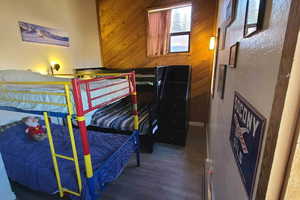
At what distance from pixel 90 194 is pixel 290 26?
166cm

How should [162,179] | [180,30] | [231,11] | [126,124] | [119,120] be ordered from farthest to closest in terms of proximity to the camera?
1. [180,30]
2. [119,120]
3. [126,124]
4. [162,179]
5. [231,11]

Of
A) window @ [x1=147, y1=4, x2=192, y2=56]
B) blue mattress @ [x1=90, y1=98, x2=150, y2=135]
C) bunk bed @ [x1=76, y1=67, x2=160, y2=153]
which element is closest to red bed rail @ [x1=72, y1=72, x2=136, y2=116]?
bunk bed @ [x1=76, y1=67, x2=160, y2=153]

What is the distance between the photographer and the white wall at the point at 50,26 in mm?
2070

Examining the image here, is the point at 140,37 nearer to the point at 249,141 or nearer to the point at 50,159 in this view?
the point at 50,159

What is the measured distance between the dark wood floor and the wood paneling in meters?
1.42

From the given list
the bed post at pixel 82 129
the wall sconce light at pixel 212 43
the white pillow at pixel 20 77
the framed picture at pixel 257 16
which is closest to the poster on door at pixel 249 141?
the framed picture at pixel 257 16

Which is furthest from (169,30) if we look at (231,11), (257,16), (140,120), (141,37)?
(257,16)

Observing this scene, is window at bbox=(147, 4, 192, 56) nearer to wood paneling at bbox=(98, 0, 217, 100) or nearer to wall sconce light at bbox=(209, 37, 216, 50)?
wood paneling at bbox=(98, 0, 217, 100)

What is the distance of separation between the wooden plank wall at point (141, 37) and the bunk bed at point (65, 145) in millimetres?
1794

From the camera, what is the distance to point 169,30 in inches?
130

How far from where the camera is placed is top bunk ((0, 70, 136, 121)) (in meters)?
1.12

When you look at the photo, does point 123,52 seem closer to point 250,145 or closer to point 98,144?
point 98,144

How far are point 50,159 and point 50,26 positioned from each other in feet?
7.59

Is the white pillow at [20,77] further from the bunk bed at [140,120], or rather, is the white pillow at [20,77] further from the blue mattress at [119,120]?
the blue mattress at [119,120]
